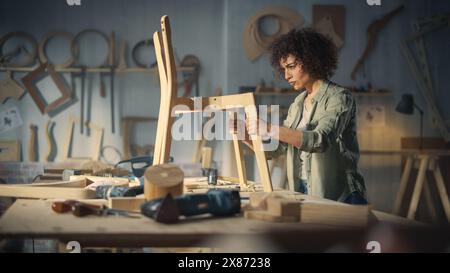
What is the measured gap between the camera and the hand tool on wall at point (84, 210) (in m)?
1.49

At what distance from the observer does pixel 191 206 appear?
1.44 m

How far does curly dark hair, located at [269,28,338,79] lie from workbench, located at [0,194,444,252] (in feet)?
4.69

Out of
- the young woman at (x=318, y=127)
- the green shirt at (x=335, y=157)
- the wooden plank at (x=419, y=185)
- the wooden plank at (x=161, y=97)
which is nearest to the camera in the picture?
the wooden plank at (x=161, y=97)

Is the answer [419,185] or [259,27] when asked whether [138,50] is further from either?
[419,185]

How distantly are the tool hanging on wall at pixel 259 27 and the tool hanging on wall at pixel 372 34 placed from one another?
0.72 meters

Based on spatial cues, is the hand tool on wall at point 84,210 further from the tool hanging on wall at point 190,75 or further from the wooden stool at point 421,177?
the wooden stool at point 421,177

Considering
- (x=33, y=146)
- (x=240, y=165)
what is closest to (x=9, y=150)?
(x=33, y=146)

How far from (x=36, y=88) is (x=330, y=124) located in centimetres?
391

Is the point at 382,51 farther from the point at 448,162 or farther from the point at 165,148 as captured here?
the point at 165,148

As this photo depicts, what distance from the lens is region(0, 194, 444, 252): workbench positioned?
4.18ft

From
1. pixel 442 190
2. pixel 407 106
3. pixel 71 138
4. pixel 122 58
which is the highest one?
pixel 122 58

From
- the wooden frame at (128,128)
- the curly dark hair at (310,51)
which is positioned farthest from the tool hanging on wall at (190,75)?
the curly dark hair at (310,51)

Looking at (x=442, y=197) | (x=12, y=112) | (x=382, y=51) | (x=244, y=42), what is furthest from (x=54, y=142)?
(x=442, y=197)
